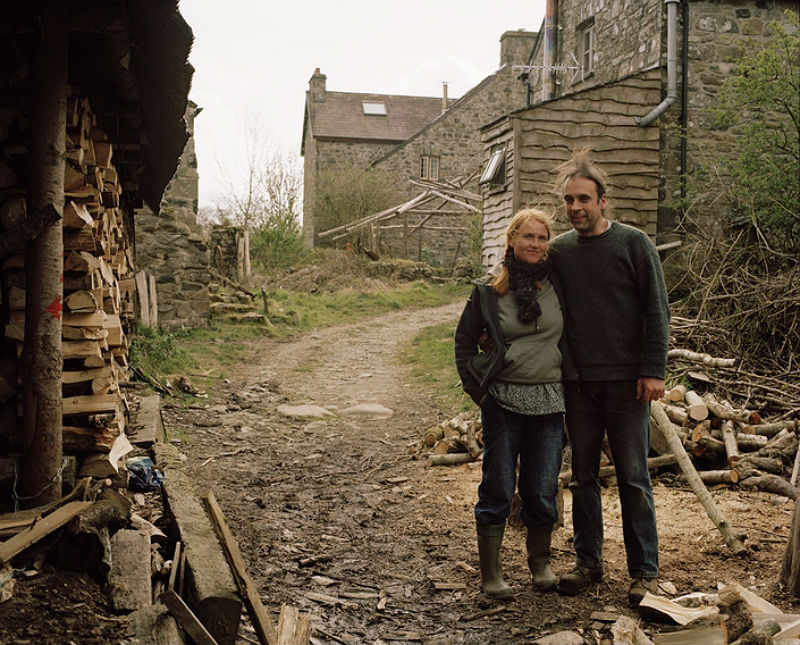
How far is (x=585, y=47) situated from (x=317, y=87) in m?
19.2

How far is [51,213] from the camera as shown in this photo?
3.90m

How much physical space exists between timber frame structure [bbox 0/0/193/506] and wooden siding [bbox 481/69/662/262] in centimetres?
773

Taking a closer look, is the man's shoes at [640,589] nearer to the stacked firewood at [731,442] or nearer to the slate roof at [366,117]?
the stacked firewood at [731,442]

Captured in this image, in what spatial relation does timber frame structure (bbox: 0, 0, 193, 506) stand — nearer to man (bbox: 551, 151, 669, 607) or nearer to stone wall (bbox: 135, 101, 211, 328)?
man (bbox: 551, 151, 669, 607)

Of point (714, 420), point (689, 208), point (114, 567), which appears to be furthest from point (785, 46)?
point (114, 567)

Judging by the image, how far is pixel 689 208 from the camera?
447 inches

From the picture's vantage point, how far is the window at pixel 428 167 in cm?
2831

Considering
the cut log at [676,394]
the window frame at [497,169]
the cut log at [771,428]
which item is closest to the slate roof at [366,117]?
the window frame at [497,169]

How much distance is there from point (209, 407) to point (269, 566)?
5.04 m

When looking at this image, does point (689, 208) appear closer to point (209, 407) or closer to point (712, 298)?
point (712, 298)

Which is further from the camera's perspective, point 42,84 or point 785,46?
point 785,46

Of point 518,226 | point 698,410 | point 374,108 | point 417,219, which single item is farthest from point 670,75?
point 374,108

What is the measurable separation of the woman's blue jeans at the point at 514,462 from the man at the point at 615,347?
191 millimetres

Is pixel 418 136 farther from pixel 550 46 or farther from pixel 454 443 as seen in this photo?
pixel 454 443
